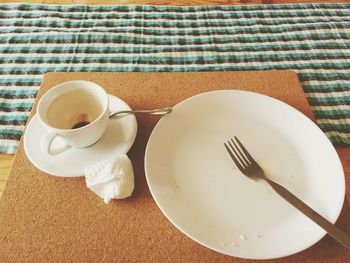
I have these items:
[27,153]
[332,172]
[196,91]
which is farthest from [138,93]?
[332,172]

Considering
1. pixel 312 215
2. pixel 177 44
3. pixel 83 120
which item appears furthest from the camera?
pixel 177 44

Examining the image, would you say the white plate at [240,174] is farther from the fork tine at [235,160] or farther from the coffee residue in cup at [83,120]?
the coffee residue in cup at [83,120]

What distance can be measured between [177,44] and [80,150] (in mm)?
386

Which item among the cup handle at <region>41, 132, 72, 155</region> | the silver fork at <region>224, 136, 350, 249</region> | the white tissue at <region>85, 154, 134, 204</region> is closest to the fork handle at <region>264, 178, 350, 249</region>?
the silver fork at <region>224, 136, 350, 249</region>

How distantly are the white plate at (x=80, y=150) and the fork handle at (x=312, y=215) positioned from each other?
0.24 m

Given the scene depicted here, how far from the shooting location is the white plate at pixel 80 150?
480mm

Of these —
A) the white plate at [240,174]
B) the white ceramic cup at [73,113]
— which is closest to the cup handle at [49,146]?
the white ceramic cup at [73,113]

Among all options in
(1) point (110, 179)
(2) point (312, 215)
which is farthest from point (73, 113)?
(2) point (312, 215)

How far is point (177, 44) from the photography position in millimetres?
761

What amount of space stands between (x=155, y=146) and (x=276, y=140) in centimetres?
20

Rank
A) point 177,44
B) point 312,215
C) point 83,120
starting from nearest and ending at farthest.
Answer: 1. point 312,215
2. point 83,120
3. point 177,44

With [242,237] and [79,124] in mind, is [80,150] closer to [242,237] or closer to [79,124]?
[79,124]

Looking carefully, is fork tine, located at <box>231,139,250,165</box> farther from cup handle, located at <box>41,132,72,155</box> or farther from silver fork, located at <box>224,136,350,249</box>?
cup handle, located at <box>41,132,72,155</box>

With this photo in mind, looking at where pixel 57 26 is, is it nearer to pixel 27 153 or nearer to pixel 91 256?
pixel 27 153
